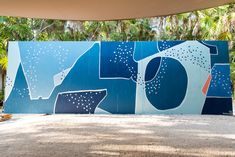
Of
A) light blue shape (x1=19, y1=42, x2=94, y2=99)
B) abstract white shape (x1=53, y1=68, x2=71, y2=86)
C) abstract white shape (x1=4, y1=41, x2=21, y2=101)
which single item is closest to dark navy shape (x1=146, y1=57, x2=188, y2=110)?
light blue shape (x1=19, y1=42, x2=94, y2=99)

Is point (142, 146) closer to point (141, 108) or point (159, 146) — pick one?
point (159, 146)

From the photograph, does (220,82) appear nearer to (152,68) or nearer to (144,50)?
(152,68)

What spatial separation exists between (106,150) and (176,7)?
229 centimetres

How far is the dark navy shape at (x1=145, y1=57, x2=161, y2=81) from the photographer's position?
10.4 metres

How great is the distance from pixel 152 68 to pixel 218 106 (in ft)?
7.29

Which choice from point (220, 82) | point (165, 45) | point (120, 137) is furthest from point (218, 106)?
point (120, 137)

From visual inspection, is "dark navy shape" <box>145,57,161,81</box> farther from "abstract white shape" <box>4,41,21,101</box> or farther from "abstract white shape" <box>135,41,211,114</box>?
"abstract white shape" <box>4,41,21,101</box>

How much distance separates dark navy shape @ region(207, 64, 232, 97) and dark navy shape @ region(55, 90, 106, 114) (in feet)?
10.5

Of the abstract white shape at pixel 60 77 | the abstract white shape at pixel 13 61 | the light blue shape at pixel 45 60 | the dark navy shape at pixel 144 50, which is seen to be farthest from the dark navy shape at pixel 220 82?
the abstract white shape at pixel 13 61

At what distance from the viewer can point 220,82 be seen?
10.3m

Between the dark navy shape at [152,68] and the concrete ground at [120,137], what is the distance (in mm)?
1555

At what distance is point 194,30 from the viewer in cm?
1655

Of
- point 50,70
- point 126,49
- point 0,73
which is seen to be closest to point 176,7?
point 126,49

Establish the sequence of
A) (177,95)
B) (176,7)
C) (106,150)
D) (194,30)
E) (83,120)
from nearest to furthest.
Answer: (176,7)
(106,150)
(83,120)
(177,95)
(194,30)
